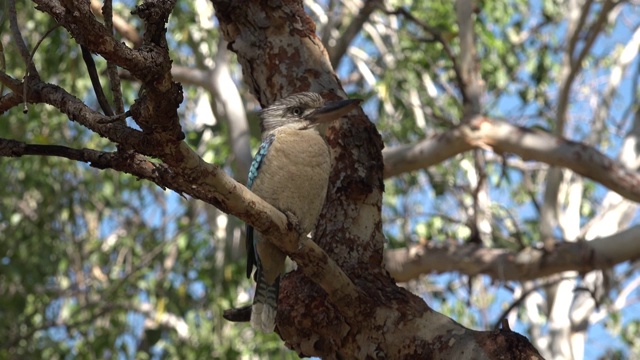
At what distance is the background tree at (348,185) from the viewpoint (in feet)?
15.5

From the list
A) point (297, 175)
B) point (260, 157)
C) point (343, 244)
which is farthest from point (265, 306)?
point (260, 157)

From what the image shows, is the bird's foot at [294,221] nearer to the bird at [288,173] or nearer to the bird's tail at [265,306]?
the bird at [288,173]

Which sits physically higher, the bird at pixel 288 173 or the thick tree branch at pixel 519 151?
the thick tree branch at pixel 519 151

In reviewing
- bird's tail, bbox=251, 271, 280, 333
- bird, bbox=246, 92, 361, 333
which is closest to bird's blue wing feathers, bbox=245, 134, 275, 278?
bird, bbox=246, 92, 361, 333

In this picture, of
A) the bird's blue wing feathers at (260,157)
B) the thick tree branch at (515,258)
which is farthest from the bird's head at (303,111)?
the thick tree branch at (515,258)

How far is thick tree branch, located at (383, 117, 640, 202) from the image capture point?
4.68 meters

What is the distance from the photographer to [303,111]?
3.48 m

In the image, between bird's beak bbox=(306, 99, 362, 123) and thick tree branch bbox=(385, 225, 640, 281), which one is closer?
bird's beak bbox=(306, 99, 362, 123)

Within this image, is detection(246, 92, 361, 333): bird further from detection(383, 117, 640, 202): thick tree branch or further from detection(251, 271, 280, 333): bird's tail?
detection(383, 117, 640, 202): thick tree branch

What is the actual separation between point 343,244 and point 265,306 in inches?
12.7

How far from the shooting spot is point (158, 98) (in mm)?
2137

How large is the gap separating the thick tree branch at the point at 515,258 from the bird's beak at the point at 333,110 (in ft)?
6.83

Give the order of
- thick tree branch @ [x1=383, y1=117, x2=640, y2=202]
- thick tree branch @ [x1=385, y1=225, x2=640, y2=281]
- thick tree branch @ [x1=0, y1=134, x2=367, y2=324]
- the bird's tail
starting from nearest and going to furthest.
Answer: thick tree branch @ [x1=0, y1=134, x2=367, y2=324]
the bird's tail
thick tree branch @ [x1=383, y1=117, x2=640, y2=202]
thick tree branch @ [x1=385, y1=225, x2=640, y2=281]

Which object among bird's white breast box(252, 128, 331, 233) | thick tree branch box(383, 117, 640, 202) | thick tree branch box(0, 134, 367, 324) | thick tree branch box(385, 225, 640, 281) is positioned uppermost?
thick tree branch box(383, 117, 640, 202)
